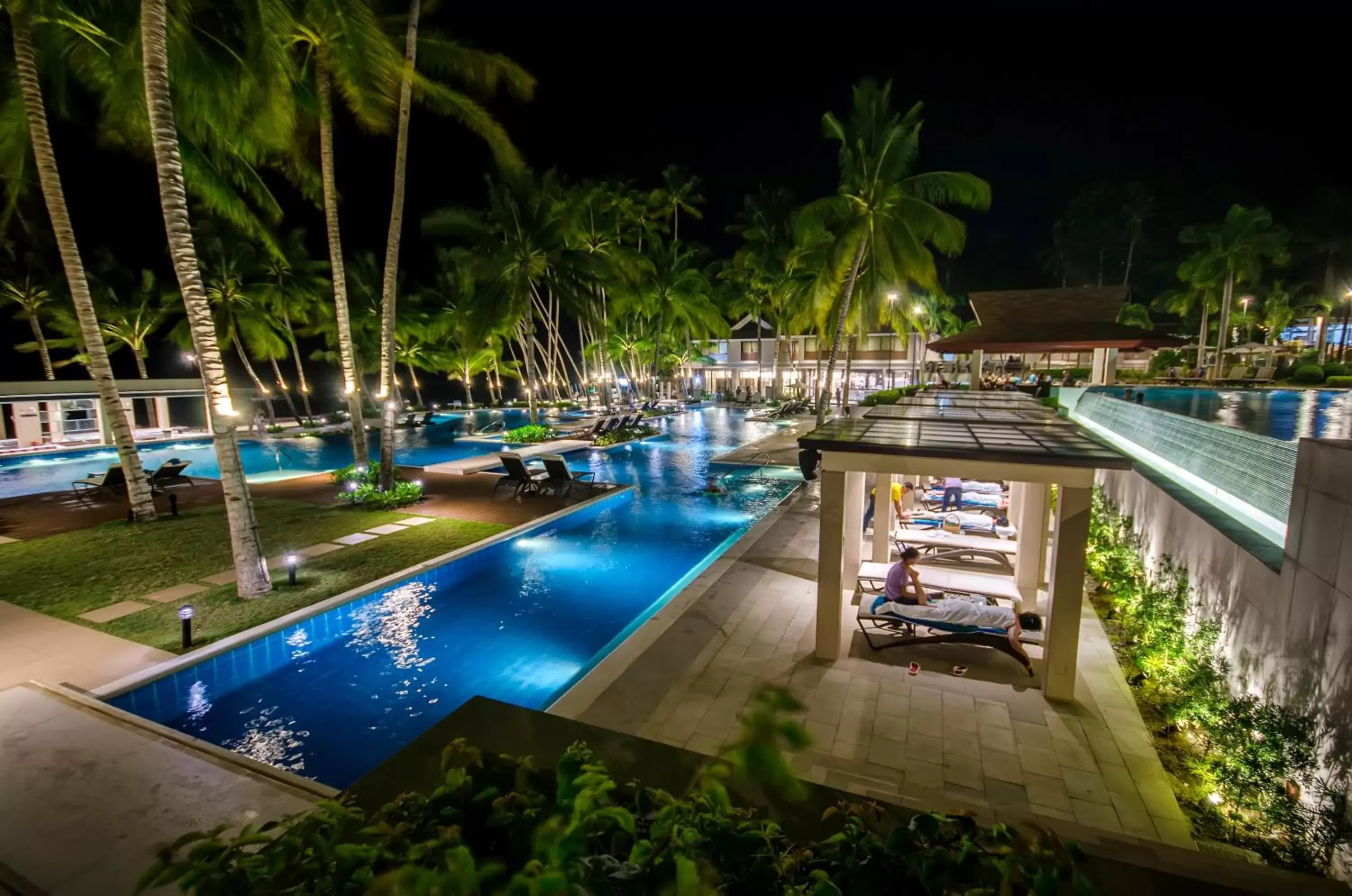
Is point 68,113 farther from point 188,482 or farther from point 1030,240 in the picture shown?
point 1030,240

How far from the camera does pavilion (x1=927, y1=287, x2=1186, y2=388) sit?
50.5ft

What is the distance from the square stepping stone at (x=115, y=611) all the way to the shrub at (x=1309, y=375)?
31.4 meters

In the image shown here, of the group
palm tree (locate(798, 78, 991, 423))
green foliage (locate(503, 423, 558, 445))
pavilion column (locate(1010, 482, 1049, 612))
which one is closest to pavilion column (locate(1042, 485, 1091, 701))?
pavilion column (locate(1010, 482, 1049, 612))

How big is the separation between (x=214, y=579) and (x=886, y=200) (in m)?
17.7

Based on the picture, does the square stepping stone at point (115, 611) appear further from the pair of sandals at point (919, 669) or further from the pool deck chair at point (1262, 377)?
the pool deck chair at point (1262, 377)

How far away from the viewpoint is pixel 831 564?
18.4ft

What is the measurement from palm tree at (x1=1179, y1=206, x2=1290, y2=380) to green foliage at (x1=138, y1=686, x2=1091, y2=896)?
40625 mm

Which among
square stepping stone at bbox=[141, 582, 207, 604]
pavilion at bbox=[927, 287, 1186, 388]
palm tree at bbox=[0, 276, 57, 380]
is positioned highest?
palm tree at bbox=[0, 276, 57, 380]

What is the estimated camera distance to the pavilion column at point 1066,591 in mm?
4738

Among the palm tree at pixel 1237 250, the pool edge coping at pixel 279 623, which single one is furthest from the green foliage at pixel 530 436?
the palm tree at pixel 1237 250

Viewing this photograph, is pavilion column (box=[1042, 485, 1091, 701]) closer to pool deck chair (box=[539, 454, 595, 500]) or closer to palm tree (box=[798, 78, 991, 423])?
pool deck chair (box=[539, 454, 595, 500])

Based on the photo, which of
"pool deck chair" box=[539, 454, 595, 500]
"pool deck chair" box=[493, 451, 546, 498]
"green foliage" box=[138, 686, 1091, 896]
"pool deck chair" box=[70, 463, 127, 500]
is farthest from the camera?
"pool deck chair" box=[539, 454, 595, 500]

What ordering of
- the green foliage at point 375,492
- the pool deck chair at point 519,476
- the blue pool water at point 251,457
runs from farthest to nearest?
the blue pool water at point 251,457
the pool deck chair at point 519,476
the green foliage at point 375,492

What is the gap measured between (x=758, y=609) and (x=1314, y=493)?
15.7ft
